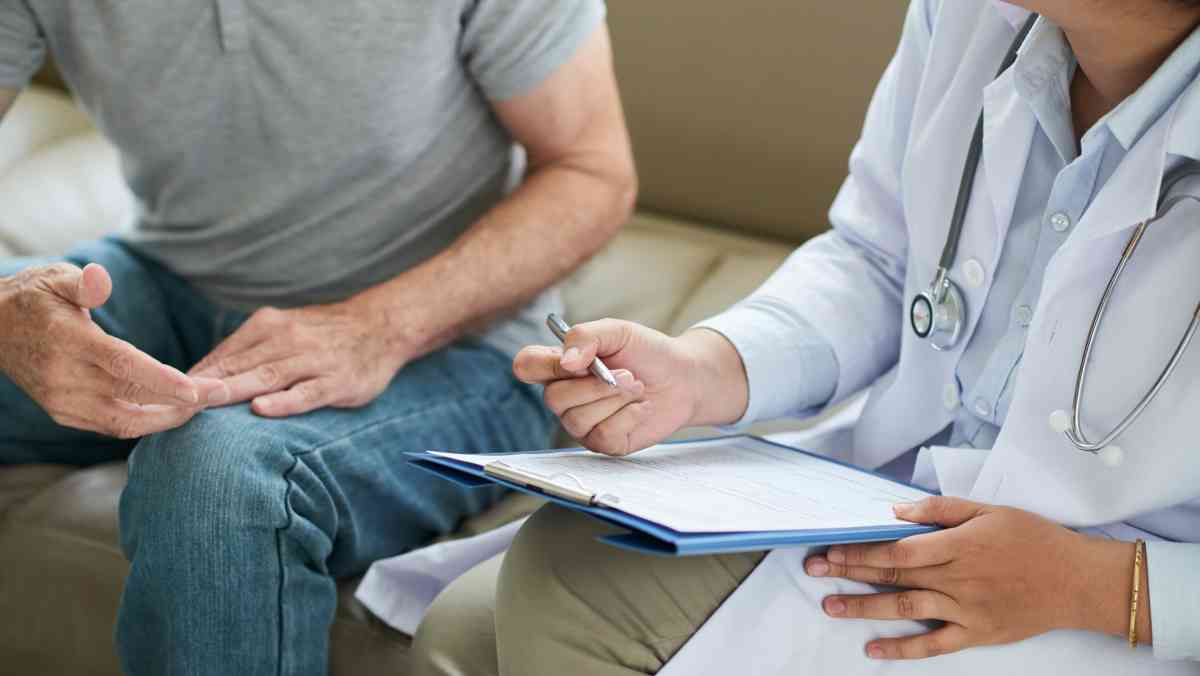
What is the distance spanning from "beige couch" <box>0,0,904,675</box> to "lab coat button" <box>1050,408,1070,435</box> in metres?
0.67

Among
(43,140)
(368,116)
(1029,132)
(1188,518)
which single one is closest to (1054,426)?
(1188,518)

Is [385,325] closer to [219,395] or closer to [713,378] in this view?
[219,395]

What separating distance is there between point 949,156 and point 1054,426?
0.81 ft

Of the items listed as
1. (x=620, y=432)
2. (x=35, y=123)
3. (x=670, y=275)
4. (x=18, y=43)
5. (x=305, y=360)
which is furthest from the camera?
(x=35, y=123)

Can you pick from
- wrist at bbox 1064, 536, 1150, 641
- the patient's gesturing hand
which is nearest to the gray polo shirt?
the patient's gesturing hand

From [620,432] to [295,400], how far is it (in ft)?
1.14

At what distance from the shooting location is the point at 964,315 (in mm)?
998

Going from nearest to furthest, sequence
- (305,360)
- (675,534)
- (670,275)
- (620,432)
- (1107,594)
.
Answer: (675,534) < (1107,594) < (620,432) < (305,360) < (670,275)

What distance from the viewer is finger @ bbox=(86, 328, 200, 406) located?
101 centimetres

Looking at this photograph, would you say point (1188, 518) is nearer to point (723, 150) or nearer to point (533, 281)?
point (533, 281)

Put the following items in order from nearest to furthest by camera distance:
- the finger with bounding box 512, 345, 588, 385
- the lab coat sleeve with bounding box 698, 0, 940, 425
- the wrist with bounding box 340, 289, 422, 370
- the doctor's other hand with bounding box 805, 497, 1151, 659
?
the doctor's other hand with bounding box 805, 497, 1151, 659 < the finger with bounding box 512, 345, 588, 385 < the lab coat sleeve with bounding box 698, 0, 940, 425 < the wrist with bounding box 340, 289, 422, 370

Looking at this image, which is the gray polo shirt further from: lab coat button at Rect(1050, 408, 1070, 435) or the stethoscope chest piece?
lab coat button at Rect(1050, 408, 1070, 435)

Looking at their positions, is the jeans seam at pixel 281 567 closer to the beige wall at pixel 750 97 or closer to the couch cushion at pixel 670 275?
the couch cushion at pixel 670 275

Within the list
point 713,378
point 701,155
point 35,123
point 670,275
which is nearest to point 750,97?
point 701,155
